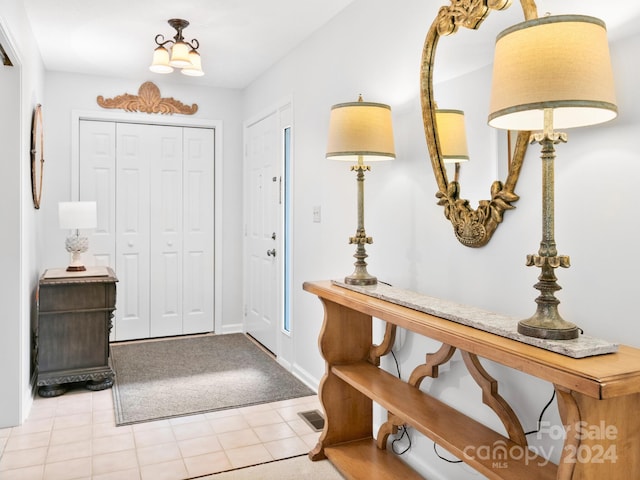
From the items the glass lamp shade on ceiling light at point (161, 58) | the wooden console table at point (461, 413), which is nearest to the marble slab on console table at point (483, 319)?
the wooden console table at point (461, 413)

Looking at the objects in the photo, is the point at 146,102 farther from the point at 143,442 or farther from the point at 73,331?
the point at 143,442

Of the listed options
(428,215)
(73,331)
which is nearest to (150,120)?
(73,331)

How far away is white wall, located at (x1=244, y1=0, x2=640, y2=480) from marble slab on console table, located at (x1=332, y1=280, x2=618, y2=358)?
162 mm

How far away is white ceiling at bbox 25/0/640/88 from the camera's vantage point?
3029 millimetres

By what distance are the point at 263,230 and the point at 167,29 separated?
180 cm

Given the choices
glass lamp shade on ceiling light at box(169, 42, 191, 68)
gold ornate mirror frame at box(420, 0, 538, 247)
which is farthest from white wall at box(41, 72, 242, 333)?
gold ornate mirror frame at box(420, 0, 538, 247)

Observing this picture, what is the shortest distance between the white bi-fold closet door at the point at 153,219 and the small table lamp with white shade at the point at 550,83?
395 centimetres

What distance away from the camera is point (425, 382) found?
2312 millimetres

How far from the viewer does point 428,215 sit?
2.29 metres

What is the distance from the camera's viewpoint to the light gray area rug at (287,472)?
2369mm

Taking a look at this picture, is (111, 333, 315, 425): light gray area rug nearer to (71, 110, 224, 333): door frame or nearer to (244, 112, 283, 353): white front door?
(244, 112, 283, 353): white front door

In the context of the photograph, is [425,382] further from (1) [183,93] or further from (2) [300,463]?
(1) [183,93]

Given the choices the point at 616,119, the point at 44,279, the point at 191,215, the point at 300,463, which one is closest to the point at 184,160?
the point at 191,215

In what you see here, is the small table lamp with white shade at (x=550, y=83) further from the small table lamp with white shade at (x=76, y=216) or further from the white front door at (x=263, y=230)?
the small table lamp with white shade at (x=76, y=216)
